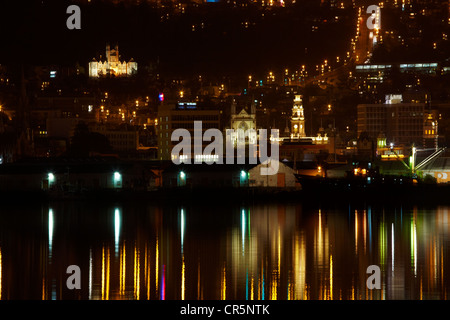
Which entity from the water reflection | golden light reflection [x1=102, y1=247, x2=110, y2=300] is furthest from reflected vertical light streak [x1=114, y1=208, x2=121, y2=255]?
golden light reflection [x1=102, y1=247, x2=110, y2=300]

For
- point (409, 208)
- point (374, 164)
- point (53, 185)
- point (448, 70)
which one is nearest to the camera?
point (409, 208)

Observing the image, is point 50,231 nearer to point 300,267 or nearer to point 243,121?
point 300,267

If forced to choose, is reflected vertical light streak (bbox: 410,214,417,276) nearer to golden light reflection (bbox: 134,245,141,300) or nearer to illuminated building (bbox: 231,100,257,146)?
golden light reflection (bbox: 134,245,141,300)

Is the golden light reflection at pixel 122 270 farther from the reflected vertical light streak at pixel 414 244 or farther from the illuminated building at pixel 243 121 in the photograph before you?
the illuminated building at pixel 243 121
